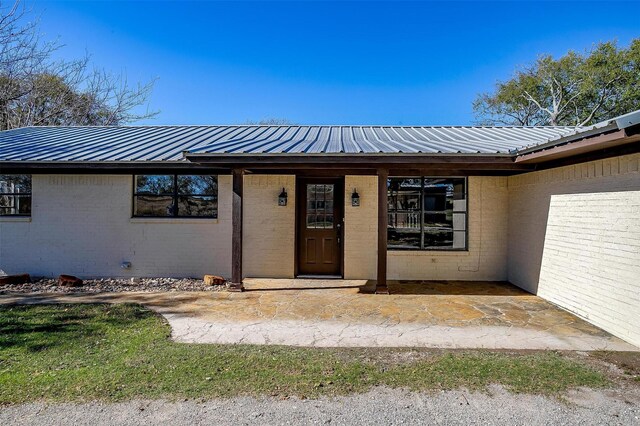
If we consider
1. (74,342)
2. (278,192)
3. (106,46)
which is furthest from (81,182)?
(106,46)

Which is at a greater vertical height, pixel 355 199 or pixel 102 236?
pixel 355 199

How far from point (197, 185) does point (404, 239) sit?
4863 mm

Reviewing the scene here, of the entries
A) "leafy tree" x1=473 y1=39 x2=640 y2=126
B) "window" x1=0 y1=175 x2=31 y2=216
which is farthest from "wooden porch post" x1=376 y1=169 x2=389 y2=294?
"leafy tree" x1=473 y1=39 x2=640 y2=126

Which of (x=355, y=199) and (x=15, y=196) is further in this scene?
(x=15, y=196)

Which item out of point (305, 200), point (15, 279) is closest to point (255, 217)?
point (305, 200)

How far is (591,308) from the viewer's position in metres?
5.11

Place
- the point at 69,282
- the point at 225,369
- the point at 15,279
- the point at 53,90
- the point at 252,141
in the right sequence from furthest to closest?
the point at 53,90 → the point at 252,141 → the point at 15,279 → the point at 69,282 → the point at 225,369

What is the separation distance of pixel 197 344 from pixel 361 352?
192 centimetres

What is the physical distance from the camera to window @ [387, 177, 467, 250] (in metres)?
7.99

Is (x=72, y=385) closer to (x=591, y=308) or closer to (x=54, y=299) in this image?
(x=54, y=299)

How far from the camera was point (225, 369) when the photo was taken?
11.3 feet

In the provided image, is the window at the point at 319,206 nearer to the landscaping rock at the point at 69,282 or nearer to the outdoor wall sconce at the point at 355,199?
the outdoor wall sconce at the point at 355,199

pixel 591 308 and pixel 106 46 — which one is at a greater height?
pixel 106 46

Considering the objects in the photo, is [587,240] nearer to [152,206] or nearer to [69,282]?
[152,206]
